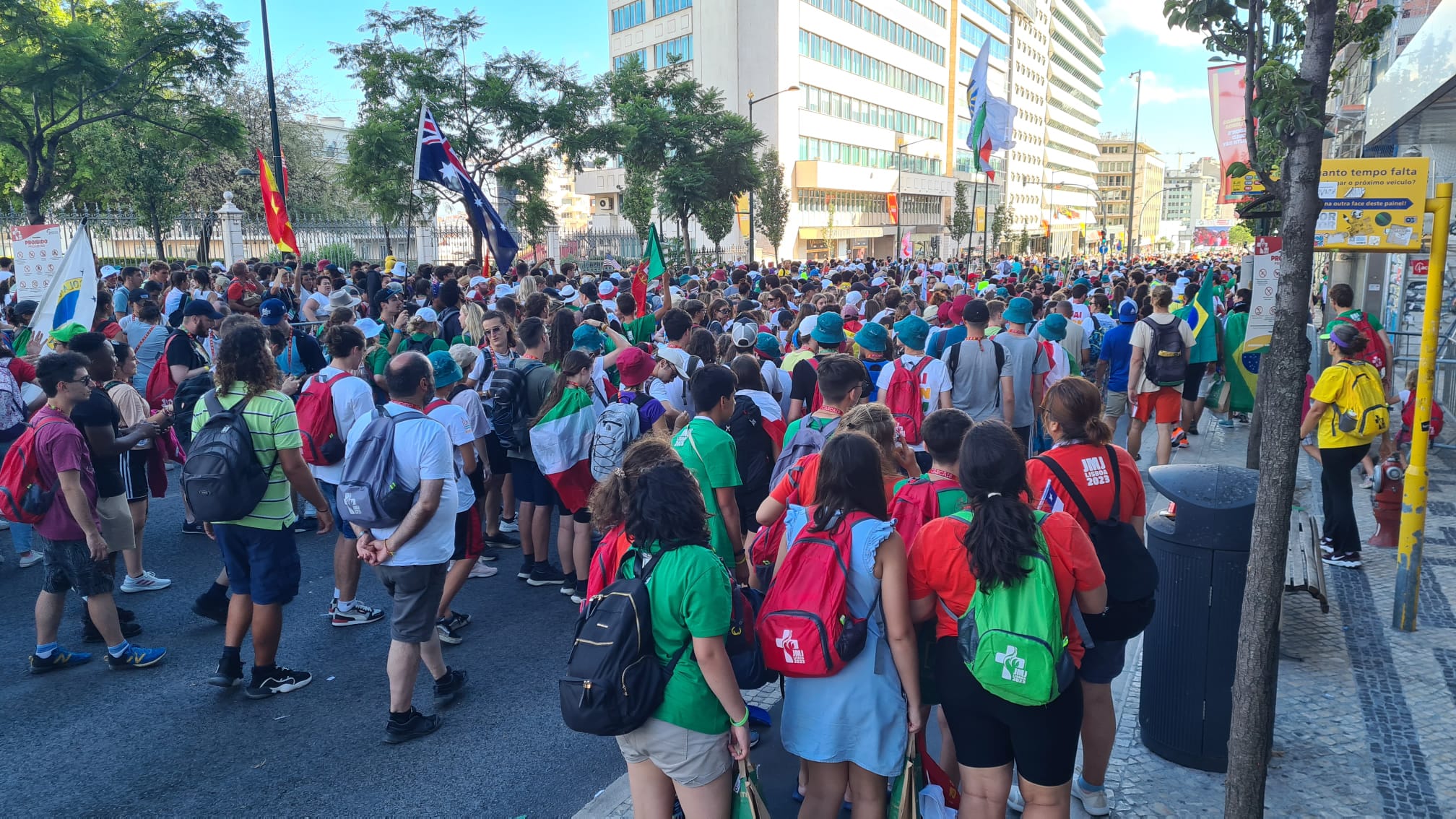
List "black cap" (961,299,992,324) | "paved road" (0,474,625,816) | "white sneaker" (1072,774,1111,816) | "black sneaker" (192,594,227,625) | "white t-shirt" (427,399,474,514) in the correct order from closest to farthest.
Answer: "white sneaker" (1072,774,1111,816)
"paved road" (0,474,625,816)
"white t-shirt" (427,399,474,514)
"black sneaker" (192,594,227,625)
"black cap" (961,299,992,324)

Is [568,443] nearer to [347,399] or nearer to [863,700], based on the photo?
[347,399]

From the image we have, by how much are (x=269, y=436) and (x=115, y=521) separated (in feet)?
5.58

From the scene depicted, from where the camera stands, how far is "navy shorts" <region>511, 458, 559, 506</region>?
21.8 feet

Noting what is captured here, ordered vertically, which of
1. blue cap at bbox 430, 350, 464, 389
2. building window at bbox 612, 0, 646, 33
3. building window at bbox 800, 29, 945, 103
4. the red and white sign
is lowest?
blue cap at bbox 430, 350, 464, 389

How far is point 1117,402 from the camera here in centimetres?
980

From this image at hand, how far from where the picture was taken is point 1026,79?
338 ft

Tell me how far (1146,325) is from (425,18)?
875 inches

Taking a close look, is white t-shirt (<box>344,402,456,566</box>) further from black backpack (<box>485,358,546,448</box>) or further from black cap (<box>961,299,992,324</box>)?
black cap (<box>961,299,992,324</box>)


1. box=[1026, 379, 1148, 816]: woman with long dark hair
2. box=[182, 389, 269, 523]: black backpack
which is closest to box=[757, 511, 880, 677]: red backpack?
box=[1026, 379, 1148, 816]: woman with long dark hair

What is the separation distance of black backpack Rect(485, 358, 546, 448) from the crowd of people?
0.03 meters

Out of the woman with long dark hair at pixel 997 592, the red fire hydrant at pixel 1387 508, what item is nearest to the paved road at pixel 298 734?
the woman with long dark hair at pixel 997 592

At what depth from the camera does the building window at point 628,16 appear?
198 feet

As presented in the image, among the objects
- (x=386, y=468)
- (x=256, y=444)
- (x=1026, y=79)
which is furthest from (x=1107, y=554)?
(x=1026, y=79)

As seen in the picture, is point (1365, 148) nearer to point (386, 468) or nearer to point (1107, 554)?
point (1107, 554)
